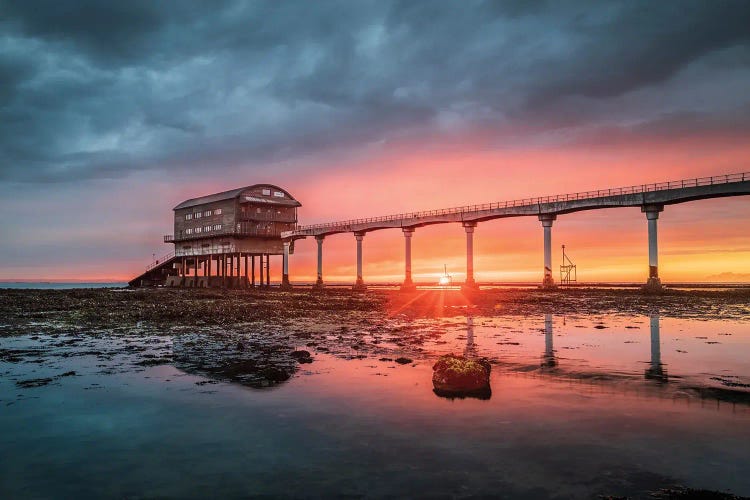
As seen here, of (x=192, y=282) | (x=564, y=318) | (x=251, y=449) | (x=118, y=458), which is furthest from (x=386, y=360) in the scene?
(x=192, y=282)

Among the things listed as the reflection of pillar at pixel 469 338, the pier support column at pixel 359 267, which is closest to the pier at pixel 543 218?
the pier support column at pixel 359 267

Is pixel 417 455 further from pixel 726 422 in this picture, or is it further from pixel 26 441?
pixel 26 441

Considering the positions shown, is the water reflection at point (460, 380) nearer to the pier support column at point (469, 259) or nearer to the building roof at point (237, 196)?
the pier support column at point (469, 259)

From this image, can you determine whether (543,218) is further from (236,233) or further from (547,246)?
(236,233)

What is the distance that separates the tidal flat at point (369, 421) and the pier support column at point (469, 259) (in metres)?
41.8

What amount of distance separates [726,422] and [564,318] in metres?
19.5

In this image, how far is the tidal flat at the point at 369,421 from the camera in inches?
208

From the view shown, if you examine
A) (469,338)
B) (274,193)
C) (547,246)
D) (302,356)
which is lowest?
(469,338)

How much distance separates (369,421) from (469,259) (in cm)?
5418

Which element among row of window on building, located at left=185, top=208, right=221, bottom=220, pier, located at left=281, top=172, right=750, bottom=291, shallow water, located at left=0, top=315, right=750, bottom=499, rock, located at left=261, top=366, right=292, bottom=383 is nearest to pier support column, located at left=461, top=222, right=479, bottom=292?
pier, located at left=281, top=172, right=750, bottom=291

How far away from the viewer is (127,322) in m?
24.5

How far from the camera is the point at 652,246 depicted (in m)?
48.2

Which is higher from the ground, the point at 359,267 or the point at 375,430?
the point at 359,267

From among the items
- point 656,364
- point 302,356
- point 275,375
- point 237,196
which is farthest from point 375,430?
point 237,196
